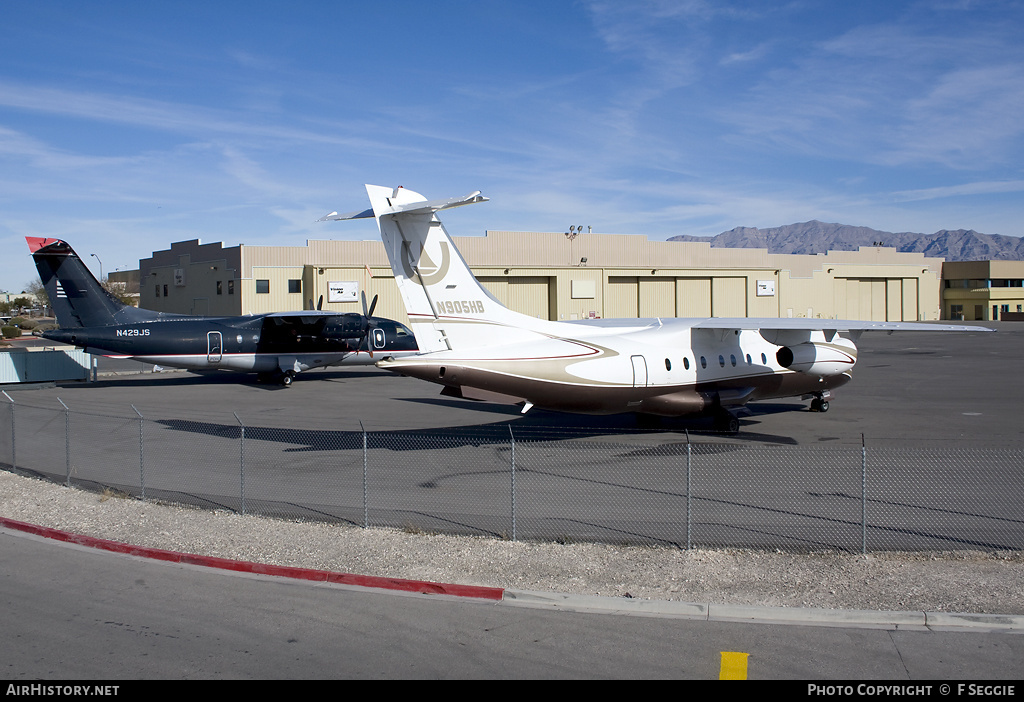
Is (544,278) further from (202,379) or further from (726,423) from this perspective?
(726,423)

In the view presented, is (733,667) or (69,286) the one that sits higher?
(69,286)

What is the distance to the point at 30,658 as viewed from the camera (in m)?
7.62

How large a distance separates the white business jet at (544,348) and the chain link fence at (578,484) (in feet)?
4.51

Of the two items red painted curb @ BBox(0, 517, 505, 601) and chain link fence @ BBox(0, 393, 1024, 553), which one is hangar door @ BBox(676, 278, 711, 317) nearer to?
chain link fence @ BBox(0, 393, 1024, 553)

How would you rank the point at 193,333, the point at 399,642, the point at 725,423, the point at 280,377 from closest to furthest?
the point at 399,642 → the point at 725,423 → the point at 193,333 → the point at 280,377

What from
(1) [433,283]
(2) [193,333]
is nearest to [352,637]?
(1) [433,283]

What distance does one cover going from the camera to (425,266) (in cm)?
1723

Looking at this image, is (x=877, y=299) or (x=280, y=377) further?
(x=877, y=299)

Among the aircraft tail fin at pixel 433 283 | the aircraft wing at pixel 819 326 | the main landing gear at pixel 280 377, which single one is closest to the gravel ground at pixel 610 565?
the aircraft tail fin at pixel 433 283

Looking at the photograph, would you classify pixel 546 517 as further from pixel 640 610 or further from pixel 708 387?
pixel 708 387

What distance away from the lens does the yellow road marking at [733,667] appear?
717cm

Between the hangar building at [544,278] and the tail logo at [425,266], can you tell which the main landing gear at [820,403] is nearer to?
the tail logo at [425,266]

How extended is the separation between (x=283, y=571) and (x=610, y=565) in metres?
4.33
